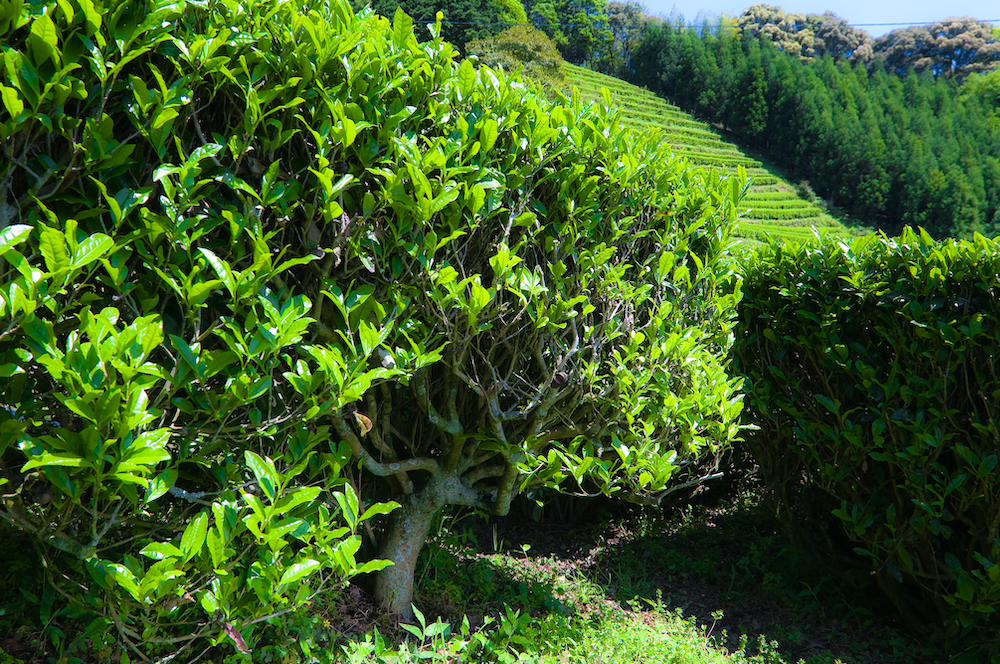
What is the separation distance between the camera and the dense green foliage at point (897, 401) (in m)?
3.04

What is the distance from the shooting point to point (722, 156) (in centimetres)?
3988

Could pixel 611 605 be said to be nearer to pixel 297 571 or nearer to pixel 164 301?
pixel 297 571

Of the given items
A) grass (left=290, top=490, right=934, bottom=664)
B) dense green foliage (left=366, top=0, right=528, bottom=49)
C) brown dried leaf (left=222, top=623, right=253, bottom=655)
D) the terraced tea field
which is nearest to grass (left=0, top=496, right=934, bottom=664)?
grass (left=290, top=490, right=934, bottom=664)

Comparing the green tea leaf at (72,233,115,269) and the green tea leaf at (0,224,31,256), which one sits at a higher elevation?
the green tea leaf at (0,224,31,256)

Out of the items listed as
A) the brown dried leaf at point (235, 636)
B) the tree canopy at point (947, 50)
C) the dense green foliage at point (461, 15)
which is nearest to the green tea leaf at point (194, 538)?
the brown dried leaf at point (235, 636)

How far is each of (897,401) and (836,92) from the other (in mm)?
58387

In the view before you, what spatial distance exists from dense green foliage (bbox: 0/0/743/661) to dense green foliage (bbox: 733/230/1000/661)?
40.5 inches

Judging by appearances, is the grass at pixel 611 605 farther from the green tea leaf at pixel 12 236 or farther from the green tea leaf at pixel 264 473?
the green tea leaf at pixel 12 236

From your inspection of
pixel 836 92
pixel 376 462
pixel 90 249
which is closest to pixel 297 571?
pixel 376 462

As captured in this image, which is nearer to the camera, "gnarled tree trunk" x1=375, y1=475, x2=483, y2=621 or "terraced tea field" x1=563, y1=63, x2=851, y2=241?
"gnarled tree trunk" x1=375, y1=475, x2=483, y2=621

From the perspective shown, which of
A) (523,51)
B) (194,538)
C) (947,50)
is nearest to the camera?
(194,538)

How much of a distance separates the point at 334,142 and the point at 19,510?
145cm

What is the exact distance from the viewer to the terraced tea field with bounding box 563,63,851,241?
32188 millimetres

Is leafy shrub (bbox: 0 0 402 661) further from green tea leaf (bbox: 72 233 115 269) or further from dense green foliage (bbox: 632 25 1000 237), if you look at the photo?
dense green foliage (bbox: 632 25 1000 237)
